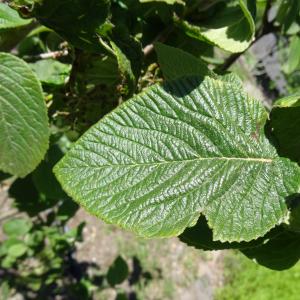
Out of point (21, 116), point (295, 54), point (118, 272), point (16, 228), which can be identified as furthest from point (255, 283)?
point (21, 116)

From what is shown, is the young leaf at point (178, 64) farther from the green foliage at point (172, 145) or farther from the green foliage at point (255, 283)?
the green foliage at point (255, 283)

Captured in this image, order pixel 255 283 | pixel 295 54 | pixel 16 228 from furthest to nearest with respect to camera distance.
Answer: pixel 255 283, pixel 16 228, pixel 295 54

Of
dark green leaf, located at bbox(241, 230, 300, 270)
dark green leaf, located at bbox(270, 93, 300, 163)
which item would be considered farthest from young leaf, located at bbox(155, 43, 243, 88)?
dark green leaf, located at bbox(241, 230, 300, 270)

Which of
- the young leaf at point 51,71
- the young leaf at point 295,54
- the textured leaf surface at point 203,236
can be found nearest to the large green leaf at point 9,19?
the young leaf at point 51,71

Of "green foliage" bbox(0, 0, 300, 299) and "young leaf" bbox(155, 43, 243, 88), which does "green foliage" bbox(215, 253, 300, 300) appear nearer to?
"green foliage" bbox(0, 0, 300, 299)

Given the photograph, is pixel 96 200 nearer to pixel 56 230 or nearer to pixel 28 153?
pixel 28 153

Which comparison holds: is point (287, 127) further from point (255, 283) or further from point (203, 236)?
point (255, 283)
